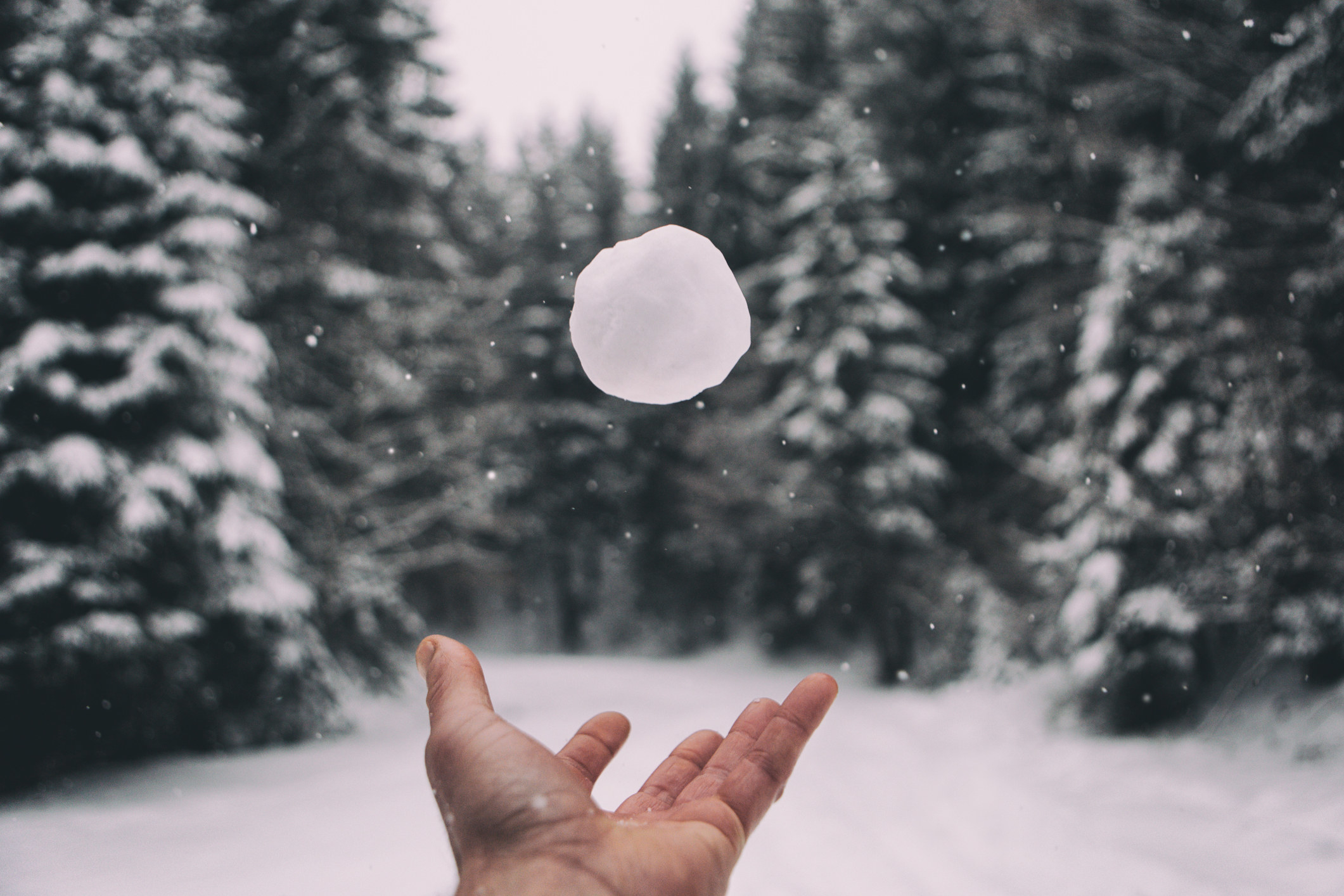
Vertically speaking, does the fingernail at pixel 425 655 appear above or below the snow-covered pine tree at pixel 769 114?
below

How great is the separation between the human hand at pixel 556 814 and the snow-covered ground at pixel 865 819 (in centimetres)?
205

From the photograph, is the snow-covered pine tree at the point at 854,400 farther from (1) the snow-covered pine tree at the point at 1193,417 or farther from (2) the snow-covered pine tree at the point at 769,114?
A: (1) the snow-covered pine tree at the point at 1193,417

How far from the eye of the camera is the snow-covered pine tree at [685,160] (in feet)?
50.0

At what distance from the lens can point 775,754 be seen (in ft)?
6.61

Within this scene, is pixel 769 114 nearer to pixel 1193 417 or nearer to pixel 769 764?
pixel 1193 417

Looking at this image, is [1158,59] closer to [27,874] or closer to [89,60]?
[89,60]

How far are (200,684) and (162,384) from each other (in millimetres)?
2537

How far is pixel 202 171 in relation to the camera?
22.7ft

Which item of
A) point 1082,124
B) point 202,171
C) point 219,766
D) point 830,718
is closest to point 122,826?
point 219,766

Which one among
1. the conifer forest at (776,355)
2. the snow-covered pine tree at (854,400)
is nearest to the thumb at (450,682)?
the conifer forest at (776,355)

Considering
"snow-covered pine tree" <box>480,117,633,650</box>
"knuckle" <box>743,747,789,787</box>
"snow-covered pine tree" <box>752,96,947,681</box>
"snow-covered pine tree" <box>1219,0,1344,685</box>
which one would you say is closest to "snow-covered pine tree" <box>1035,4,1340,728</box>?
"snow-covered pine tree" <box>1219,0,1344,685</box>

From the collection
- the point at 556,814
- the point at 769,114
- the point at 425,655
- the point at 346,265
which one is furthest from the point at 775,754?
the point at 769,114

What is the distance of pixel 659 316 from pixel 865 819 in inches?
166

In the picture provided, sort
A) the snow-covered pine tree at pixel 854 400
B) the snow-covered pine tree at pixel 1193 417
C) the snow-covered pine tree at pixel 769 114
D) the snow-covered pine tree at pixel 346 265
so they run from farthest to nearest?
the snow-covered pine tree at pixel 769 114 < the snow-covered pine tree at pixel 854 400 < the snow-covered pine tree at pixel 346 265 < the snow-covered pine tree at pixel 1193 417
